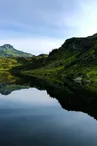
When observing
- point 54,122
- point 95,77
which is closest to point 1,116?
point 54,122

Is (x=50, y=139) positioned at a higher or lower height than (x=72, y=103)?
lower

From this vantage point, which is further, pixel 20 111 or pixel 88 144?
pixel 20 111

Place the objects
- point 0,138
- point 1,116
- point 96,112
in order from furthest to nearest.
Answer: point 96,112
point 1,116
point 0,138

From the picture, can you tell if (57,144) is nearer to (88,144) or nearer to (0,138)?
(88,144)

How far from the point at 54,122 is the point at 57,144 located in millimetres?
21625

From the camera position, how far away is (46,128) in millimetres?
62844

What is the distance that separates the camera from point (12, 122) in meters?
67.9

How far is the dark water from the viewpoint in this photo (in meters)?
50.8

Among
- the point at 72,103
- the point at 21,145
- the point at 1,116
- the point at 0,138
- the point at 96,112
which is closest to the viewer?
the point at 21,145

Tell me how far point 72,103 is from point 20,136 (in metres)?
54.1

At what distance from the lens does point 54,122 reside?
7088 centimetres

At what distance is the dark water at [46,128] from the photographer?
50.8 m

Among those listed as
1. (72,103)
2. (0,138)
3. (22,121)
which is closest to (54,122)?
(22,121)

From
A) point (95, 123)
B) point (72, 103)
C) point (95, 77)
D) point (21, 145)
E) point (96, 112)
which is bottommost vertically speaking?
point (21, 145)
